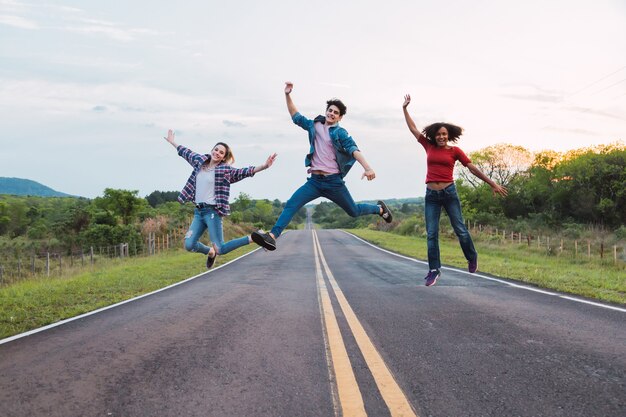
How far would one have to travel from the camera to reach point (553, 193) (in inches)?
1797

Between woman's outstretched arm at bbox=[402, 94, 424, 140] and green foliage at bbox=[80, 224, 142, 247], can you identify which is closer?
woman's outstretched arm at bbox=[402, 94, 424, 140]

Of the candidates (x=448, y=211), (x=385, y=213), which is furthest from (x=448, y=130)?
(x=385, y=213)

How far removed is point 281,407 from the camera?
132 inches

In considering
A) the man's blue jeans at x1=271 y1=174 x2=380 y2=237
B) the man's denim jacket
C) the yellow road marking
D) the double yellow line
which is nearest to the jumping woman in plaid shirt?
the man's blue jeans at x1=271 y1=174 x2=380 y2=237

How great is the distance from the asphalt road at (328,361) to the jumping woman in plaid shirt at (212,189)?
1183mm

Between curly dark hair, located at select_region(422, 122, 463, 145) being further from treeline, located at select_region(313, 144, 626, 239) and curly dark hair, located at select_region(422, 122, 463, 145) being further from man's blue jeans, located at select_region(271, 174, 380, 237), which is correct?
treeline, located at select_region(313, 144, 626, 239)

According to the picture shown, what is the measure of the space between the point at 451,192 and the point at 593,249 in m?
26.3

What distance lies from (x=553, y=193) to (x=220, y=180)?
46074mm

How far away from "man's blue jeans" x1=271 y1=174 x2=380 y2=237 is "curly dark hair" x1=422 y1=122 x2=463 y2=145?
1270mm

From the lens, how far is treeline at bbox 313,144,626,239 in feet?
137

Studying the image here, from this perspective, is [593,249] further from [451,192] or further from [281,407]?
[281,407]

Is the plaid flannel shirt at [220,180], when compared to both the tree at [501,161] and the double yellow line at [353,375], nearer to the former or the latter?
the double yellow line at [353,375]

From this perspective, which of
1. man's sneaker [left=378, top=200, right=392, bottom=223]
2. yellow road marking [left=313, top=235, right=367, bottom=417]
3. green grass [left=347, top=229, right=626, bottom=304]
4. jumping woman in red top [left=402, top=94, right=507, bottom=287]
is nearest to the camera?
yellow road marking [left=313, top=235, right=367, bottom=417]

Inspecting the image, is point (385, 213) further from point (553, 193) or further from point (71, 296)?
point (553, 193)
